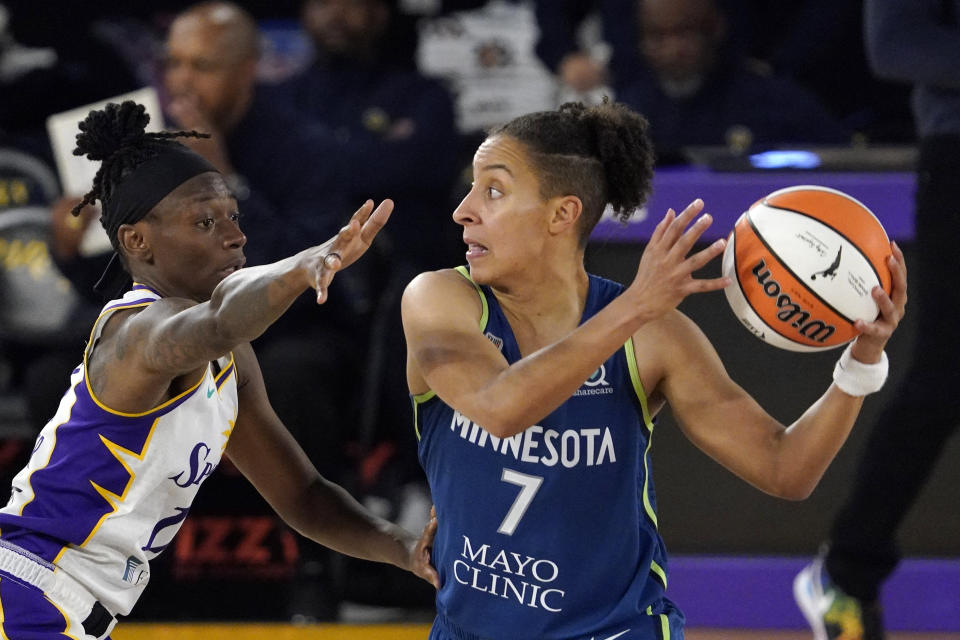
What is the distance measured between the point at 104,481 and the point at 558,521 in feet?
2.80

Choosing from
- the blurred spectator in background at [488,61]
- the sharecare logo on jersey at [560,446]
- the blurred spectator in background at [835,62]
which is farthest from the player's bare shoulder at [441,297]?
the blurred spectator in background at [488,61]

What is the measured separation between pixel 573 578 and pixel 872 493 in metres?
1.53

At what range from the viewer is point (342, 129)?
5699mm

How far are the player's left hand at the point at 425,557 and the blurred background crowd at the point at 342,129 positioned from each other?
189cm

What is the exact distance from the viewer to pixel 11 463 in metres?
5.33

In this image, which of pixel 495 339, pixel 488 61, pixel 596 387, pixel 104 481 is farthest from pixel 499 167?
pixel 488 61

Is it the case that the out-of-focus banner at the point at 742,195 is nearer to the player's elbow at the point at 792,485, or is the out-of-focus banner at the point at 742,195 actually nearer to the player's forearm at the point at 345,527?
the player's forearm at the point at 345,527

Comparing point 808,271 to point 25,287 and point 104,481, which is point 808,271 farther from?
point 25,287

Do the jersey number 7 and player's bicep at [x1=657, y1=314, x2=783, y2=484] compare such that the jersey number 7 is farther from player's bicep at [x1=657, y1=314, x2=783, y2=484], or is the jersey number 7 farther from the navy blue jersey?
player's bicep at [x1=657, y1=314, x2=783, y2=484]

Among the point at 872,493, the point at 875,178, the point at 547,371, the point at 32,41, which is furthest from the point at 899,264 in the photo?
the point at 32,41

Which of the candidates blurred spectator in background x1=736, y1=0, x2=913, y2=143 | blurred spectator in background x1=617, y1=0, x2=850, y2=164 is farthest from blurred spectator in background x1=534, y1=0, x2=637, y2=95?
blurred spectator in background x1=736, y1=0, x2=913, y2=143

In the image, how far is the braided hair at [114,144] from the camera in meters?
2.78

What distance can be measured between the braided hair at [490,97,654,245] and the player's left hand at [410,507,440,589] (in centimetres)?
67

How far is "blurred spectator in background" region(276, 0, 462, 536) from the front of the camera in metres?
5.07
